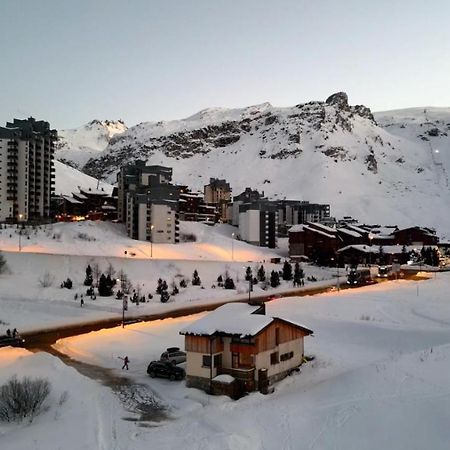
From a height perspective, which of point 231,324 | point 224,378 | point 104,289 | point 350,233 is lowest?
point 104,289

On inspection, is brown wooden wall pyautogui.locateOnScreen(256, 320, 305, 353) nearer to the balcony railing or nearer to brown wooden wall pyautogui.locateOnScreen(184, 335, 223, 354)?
the balcony railing

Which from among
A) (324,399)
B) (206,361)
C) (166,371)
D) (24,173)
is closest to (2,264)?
(166,371)

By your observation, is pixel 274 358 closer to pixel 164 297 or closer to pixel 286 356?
pixel 286 356

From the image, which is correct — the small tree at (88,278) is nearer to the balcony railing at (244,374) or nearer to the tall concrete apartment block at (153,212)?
the tall concrete apartment block at (153,212)

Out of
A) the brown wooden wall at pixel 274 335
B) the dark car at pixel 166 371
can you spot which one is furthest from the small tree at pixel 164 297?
the brown wooden wall at pixel 274 335

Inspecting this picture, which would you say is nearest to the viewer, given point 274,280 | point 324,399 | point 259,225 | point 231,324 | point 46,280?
point 324,399

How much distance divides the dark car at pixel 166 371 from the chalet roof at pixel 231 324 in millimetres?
2329

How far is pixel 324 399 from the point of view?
21375mm

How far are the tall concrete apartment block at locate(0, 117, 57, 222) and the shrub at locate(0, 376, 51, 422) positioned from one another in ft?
274

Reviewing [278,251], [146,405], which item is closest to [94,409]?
[146,405]

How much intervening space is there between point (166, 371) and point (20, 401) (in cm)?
846

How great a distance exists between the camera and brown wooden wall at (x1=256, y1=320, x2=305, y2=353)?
25.0 meters

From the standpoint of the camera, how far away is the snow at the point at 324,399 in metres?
17.1

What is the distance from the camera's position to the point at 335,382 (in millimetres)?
23516
